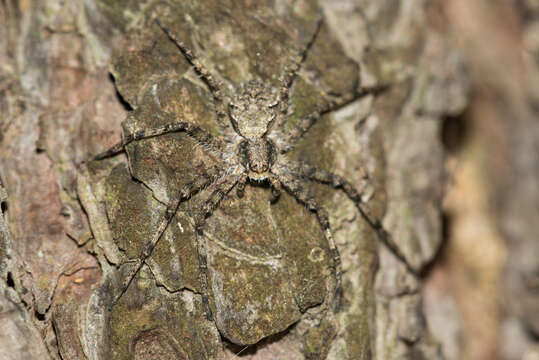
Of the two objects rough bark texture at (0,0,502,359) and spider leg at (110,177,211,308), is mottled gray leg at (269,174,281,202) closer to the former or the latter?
rough bark texture at (0,0,502,359)

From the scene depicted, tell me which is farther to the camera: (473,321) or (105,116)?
(473,321)

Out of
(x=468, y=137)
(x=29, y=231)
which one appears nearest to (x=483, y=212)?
(x=468, y=137)

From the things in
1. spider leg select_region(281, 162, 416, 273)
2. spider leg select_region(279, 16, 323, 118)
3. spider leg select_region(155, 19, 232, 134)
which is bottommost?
spider leg select_region(281, 162, 416, 273)

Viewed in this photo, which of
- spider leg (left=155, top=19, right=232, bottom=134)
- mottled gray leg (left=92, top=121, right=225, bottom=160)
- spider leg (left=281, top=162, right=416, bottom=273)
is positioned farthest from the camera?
spider leg (left=281, top=162, right=416, bottom=273)

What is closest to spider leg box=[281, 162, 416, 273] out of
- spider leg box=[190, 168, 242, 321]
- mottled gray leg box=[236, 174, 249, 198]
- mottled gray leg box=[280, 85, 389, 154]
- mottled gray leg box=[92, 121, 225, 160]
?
mottled gray leg box=[280, 85, 389, 154]

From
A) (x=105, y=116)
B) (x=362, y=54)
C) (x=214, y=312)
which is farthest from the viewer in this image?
(x=362, y=54)

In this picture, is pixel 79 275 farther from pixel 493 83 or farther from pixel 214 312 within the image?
pixel 493 83

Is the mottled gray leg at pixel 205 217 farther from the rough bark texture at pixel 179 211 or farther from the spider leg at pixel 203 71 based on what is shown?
the spider leg at pixel 203 71

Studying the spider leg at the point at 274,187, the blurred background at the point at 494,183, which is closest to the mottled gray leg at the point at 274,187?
the spider leg at the point at 274,187
